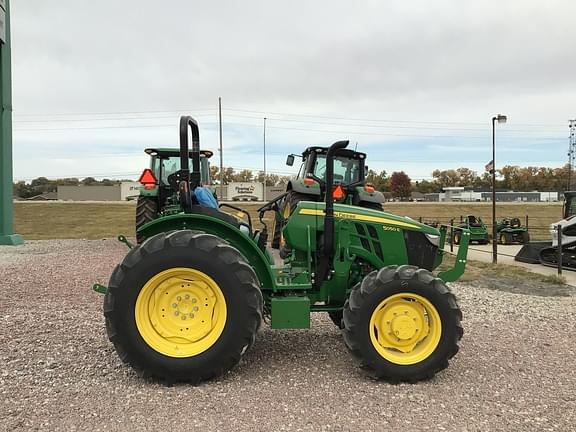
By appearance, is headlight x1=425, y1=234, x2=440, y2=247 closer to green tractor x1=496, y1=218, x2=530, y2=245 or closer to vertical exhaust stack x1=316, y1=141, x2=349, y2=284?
vertical exhaust stack x1=316, y1=141, x2=349, y2=284

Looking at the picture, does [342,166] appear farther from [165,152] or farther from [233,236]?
[233,236]

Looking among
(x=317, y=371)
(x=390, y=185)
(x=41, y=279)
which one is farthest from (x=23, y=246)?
(x=390, y=185)

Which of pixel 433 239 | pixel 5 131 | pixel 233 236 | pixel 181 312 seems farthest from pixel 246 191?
pixel 181 312

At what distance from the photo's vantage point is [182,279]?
3.99 meters

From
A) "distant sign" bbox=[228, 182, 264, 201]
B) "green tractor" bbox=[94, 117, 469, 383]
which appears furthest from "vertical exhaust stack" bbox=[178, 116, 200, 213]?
"distant sign" bbox=[228, 182, 264, 201]

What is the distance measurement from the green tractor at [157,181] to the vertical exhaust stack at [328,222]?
23.4ft

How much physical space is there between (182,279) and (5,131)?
48.5ft

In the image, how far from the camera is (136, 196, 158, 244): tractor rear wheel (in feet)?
37.7

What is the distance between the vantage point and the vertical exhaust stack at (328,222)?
4.31 metres

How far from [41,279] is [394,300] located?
7.20 metres

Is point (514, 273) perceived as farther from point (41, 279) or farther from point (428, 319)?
point (41, 279)

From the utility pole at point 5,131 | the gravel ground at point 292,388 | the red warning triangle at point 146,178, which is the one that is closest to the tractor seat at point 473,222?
the red warning triangle at point 146,178

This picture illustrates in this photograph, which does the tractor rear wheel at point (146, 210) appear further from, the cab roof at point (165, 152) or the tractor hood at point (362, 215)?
the tractor hood at point (362, 215)

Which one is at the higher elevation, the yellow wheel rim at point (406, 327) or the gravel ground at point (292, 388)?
the yellow wheel rim at point (406, 327)
